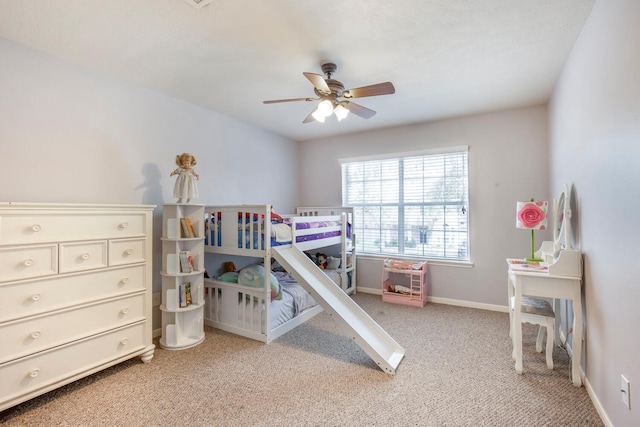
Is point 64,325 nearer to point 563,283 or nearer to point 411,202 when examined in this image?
point 563,283

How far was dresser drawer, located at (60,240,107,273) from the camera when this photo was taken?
6.38ft

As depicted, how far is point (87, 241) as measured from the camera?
2.05 meters

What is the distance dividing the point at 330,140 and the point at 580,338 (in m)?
3.71

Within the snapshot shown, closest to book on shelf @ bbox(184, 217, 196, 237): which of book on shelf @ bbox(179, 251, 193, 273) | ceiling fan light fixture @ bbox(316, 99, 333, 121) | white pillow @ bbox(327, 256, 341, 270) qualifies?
book on shelf @ bbox(179, 251, 193, 273)

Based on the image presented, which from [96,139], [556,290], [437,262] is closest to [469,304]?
[437,262]

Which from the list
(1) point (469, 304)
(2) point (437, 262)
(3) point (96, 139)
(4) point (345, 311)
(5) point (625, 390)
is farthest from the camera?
(2) point (437, 262)

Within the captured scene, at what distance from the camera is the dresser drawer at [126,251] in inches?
86.0

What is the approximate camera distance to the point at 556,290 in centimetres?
206

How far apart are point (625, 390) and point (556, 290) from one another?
731 millimetres

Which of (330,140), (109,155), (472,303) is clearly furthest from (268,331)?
(330,140)

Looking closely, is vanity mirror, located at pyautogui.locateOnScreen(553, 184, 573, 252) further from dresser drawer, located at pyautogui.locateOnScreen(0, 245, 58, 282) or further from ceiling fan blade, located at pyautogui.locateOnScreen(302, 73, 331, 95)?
dresser drawer, located at pyautogui.locateOnScreen(0, 245, 58, 282)

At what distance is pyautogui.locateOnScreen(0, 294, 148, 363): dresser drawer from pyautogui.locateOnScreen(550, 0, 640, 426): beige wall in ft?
9.84

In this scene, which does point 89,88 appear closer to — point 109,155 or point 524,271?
point 109,155

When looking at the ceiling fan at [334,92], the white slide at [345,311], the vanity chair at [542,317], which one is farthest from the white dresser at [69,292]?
the vanity chair at [542,317]
